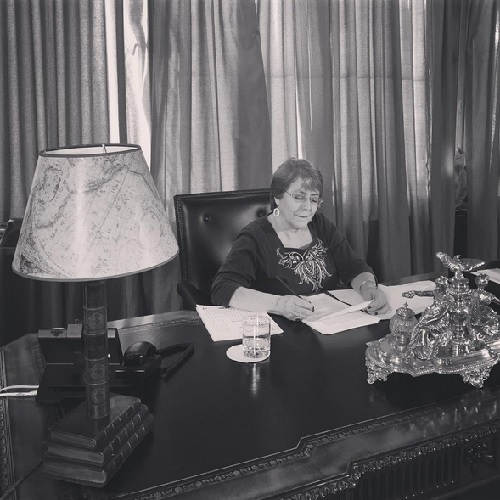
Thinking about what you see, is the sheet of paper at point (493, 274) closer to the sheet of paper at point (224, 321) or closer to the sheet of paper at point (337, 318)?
the sheet of paper at point (337, 318)

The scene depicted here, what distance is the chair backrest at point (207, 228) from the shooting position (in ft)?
7.87

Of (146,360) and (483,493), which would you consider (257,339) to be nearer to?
(146,360)

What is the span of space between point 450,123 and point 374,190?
577 mm

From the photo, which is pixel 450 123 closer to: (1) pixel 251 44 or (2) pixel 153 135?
(1) pixel 251 44

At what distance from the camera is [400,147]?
11.6ft

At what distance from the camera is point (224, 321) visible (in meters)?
1.88

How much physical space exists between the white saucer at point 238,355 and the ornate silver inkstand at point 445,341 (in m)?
0.26

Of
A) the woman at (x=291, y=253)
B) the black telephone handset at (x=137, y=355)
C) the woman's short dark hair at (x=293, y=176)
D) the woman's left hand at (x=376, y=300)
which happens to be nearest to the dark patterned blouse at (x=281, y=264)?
the woman at (x=291, y=253)

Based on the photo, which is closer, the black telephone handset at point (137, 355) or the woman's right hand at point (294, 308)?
the black telephone handset at point (137, 355)

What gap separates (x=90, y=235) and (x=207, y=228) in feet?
4.52

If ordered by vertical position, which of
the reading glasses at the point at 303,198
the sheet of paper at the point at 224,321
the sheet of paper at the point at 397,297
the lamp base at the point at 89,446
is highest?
the reading glasses at the point at 303,198

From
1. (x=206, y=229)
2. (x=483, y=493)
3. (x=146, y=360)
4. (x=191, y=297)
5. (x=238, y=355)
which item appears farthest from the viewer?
(x=206, y=229)

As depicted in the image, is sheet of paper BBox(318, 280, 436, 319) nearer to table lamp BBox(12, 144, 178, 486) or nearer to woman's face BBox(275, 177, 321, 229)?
woman's face BBox(275, 177, 321, 229)

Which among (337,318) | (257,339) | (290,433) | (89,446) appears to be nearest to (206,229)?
(337,318)
